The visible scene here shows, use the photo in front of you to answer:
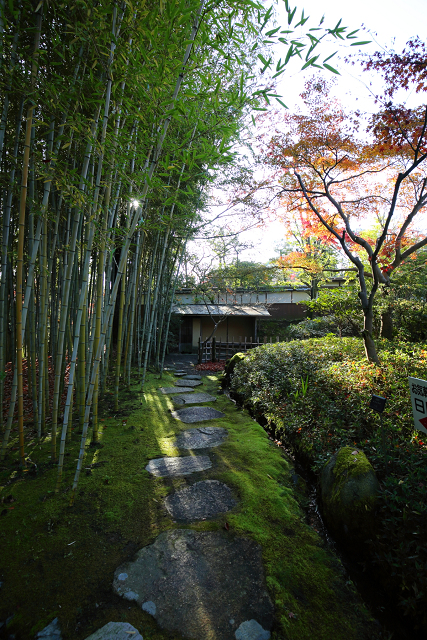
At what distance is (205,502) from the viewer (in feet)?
7.19

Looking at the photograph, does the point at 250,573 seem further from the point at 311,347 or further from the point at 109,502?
the point at 311,347

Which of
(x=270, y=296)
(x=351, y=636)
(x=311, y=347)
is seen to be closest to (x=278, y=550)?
(x=351, y=636)

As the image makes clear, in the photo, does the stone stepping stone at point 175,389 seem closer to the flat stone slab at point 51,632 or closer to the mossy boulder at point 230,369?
the mossy boulder at point 230,369

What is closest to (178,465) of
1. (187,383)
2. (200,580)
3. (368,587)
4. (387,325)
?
(200,580)

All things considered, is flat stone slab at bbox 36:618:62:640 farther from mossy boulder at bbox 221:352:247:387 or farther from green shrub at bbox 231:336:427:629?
mossy boulder at bbox 221:352:247:387

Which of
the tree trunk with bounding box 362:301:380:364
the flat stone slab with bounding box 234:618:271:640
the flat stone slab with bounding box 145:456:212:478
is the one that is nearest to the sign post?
the flat stone slab with bounding box 234:618:271:640

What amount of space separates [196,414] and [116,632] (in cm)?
295

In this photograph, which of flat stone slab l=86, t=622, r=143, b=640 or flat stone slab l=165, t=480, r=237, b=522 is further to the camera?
Result: flat stone slab l=165, t=480, r=237, b=522

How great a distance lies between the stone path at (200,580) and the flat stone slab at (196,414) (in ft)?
5.71

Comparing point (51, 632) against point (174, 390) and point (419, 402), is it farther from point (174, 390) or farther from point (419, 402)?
point (174, 390)


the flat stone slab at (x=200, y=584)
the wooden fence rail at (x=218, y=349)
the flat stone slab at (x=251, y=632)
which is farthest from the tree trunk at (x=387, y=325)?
the flat stone slab at (x=251, y=632)

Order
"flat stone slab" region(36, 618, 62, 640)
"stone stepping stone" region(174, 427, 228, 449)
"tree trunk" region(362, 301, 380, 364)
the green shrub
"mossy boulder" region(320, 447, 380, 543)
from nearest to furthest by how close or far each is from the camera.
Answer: "flat stone slab" region(36, 618, 62, 640) → the green shrub → "mossy boulder" region(320, 447, 380, 543) → "stone stepping stone" region(174, 427, 228, 449) → "tree trunk" region(362, 301, 380, 364)

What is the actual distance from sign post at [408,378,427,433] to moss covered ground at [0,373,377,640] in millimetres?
1044

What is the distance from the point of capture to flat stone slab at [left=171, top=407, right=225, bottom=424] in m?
4.00
